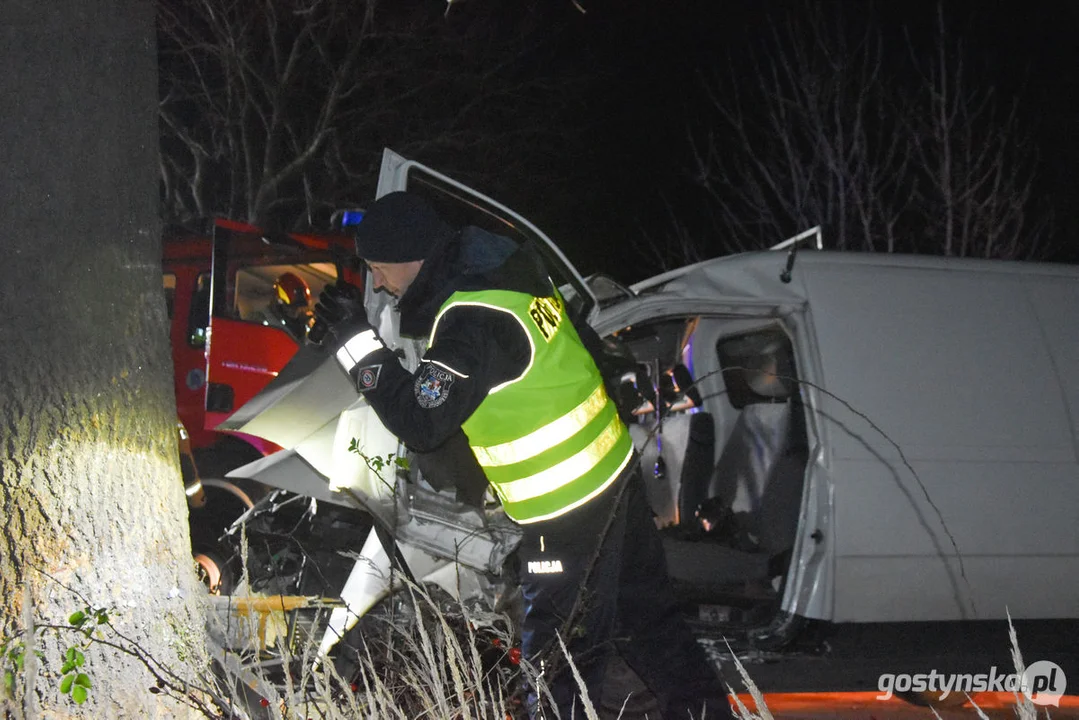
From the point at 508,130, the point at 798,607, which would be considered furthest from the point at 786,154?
the point at 798,607

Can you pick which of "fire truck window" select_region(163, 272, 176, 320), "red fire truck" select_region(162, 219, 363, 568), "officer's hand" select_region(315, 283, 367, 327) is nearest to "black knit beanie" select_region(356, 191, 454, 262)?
"officer's hand" select_region(315, 283, 367, 327)

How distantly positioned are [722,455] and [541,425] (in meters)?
2.88

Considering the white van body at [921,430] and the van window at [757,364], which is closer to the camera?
the white van body at [921,430]

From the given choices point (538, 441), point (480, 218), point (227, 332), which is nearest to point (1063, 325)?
point (480, 218)

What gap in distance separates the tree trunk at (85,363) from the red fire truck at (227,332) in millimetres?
2971

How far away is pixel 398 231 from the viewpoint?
280cm

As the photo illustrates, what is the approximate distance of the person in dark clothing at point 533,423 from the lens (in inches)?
103

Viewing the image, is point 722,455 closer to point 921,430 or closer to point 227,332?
point 921,430

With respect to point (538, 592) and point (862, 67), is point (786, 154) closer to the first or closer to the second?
point (862, 67)

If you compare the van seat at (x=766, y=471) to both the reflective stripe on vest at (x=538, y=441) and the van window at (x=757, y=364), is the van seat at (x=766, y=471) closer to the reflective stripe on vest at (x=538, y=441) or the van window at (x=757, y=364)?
the van window at (x=757, y=364)

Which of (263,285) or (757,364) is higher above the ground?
(263,285)

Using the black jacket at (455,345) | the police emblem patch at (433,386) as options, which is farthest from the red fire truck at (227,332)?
the police emblem patch at (433,386)

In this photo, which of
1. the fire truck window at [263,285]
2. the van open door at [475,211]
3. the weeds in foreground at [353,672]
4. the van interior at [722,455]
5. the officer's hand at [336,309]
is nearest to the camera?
the weeds in foreground at [353,672]

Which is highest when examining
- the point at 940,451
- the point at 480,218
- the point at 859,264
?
the point at 480,218
